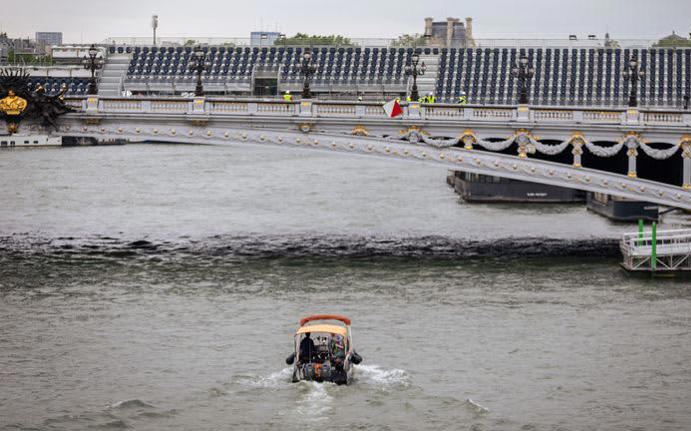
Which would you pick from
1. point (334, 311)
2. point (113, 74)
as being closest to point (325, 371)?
point (334, 311)

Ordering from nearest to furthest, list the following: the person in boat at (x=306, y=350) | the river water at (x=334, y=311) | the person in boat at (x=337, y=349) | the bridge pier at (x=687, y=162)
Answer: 1. the river water at (x=334, y=311)
2. the person in boat at (x=337, y=349)
3. the person in boat at (x=306, y=350)
4. the bridge pier at (x=687, y=162)

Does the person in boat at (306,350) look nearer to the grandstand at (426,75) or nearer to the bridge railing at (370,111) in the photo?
the bridge railing at (370,111)

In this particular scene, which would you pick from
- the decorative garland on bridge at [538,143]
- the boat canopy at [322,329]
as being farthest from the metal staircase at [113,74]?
the boat canopy at [322,329]

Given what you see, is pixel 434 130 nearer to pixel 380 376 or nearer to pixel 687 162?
pixel 687 162

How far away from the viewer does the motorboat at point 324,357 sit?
3847 cm

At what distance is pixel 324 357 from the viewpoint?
3991 cm

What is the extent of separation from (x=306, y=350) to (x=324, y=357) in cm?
79

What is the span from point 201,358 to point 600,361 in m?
12.3

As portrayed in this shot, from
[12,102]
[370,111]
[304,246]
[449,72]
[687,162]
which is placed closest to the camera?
[687,162]

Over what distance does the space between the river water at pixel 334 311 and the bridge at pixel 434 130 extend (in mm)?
4022

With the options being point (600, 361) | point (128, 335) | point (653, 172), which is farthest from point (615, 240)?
point (128, 335)

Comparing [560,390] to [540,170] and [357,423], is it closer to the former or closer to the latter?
[357,423]

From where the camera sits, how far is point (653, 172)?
68312mm

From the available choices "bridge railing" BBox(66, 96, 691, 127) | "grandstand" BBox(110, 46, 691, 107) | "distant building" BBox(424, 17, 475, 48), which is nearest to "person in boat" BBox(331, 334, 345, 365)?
"bridge railing" BBox(66, 96, 691, 127)
